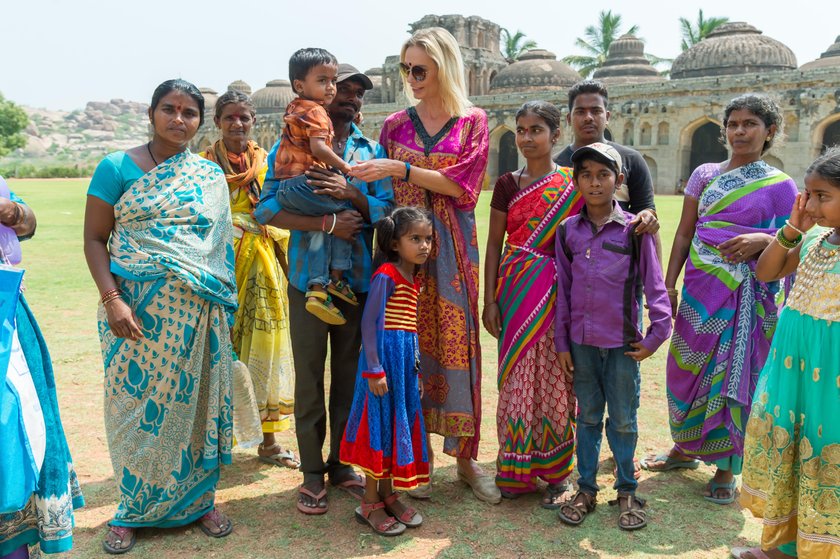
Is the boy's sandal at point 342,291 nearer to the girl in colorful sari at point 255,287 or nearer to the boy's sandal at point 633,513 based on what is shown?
the girl in colorful sari at point 255,287

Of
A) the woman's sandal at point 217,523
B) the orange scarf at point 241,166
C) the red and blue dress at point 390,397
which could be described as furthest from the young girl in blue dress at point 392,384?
the orange scarf at point 241,166

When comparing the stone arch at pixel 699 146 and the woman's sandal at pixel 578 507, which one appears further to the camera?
the stone arch at pixel 699 146

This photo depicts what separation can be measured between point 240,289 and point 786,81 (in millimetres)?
25814

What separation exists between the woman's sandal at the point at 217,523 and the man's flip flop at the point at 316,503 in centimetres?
36

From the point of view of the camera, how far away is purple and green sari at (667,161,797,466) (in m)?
3.57

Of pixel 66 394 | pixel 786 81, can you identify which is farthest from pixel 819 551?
pixel 786 81

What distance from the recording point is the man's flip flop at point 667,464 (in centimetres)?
400

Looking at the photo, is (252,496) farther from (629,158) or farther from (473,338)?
(629,158)

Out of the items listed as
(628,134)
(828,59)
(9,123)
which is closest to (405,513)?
(628,134)

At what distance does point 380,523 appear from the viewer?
325 cm

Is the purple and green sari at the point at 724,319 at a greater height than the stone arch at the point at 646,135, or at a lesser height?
lesser

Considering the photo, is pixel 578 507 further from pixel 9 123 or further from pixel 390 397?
pixel 9 123

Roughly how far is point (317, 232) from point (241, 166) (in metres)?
1.22

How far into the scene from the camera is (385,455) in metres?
3.26
